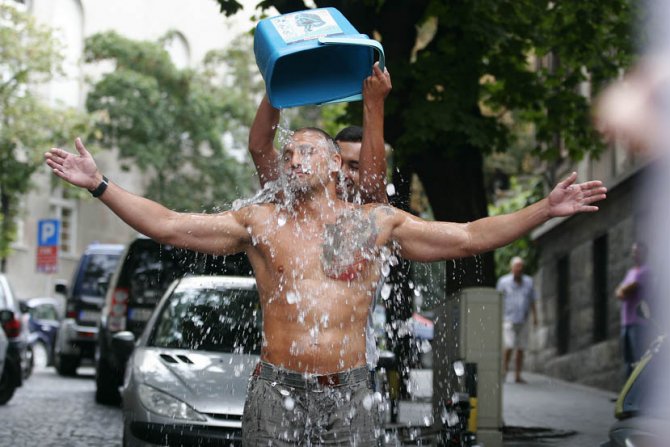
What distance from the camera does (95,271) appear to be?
2259cm

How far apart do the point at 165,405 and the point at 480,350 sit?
2999 mm

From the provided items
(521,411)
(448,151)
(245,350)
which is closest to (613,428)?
(245,350)

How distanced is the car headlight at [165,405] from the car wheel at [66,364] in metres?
14.6

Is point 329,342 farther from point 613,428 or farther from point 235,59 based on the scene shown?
point 235,59

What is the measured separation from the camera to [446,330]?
11273 mm

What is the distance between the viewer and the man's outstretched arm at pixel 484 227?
4.71m

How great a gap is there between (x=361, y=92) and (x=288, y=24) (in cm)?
44

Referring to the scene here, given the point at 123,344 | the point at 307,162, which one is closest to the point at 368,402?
the point at 307,162

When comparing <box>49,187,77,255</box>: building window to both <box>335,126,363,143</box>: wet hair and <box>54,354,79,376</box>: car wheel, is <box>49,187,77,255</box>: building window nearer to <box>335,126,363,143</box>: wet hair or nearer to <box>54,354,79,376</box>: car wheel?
<box>54,354,79,376</box>: car wheel

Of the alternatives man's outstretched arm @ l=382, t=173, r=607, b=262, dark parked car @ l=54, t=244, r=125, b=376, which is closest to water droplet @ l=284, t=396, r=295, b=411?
man's outstretched arm @ l=382, t=173, r=607, b=262

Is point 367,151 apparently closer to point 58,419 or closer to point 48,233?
point 58,419

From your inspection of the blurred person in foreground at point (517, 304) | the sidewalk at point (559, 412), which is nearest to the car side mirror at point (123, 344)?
the sidewalk at point (559, 412)

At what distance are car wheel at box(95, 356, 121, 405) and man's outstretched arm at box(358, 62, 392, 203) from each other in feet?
38.7

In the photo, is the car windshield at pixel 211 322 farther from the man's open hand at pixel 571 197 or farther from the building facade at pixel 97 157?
the building facade at pixel 97 157
